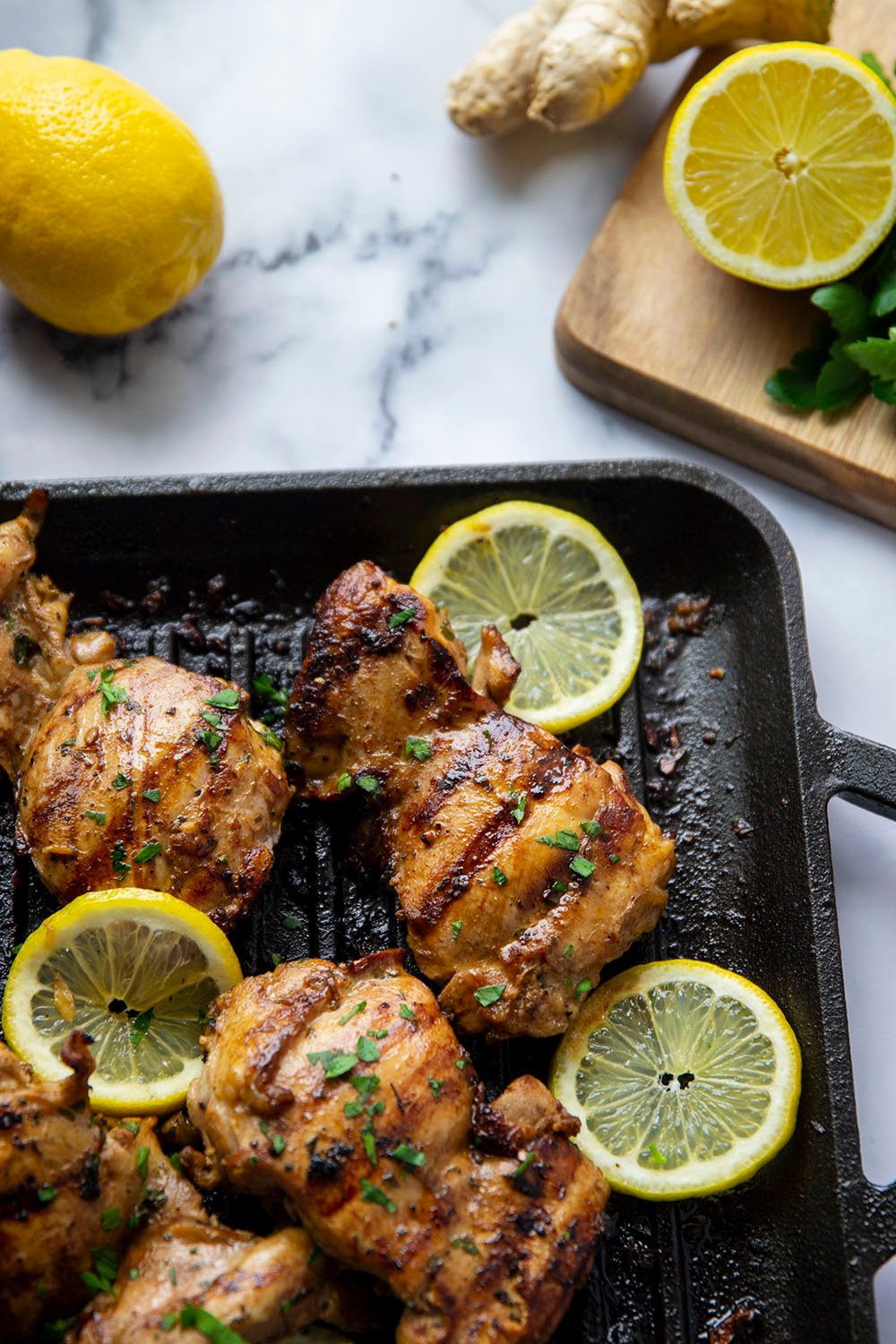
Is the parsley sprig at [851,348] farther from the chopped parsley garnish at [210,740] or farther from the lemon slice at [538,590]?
the chopped parsley garnish at [210,740]

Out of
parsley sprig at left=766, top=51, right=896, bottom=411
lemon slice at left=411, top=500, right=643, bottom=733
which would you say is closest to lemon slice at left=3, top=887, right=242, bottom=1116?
lemon slice at left=411, top=500, right=643, bottom=733

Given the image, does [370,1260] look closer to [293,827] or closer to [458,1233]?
[458,1233]

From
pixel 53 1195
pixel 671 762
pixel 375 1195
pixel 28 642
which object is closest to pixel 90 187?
pixel 28 642

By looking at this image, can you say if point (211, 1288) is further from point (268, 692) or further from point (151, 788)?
point (268, 692)

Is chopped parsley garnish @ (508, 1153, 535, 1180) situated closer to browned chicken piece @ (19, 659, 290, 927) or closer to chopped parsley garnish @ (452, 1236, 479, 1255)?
chopped parsley garnish @ (452, 1236, 479, 1255)

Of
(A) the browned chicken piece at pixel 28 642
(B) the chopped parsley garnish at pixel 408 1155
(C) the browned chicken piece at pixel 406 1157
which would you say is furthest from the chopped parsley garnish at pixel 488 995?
(A) the browned chicken piece at pixel 28 642

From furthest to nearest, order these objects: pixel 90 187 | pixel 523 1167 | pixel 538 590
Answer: pixel 538 590, pixel 90 187, pixel 523 1167
